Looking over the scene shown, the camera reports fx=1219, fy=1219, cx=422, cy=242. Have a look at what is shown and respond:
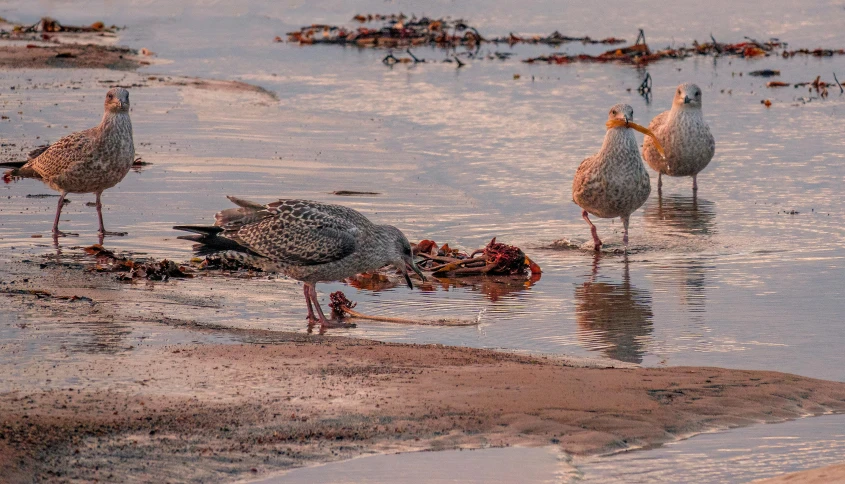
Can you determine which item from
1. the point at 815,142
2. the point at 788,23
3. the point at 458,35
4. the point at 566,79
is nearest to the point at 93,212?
the point at 815,142

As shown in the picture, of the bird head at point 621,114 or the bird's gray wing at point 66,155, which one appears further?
the bird head at point 621,114

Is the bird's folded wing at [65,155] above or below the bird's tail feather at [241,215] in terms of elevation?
above

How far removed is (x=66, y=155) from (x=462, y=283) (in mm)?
4311

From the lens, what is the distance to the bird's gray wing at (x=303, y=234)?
966 cm

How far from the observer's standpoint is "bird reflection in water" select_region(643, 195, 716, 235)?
1350cm

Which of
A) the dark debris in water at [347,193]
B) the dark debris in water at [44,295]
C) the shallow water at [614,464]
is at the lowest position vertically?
the shallow water at [614,464]

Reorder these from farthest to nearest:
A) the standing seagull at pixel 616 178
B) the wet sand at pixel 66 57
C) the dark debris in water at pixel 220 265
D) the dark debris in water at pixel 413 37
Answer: the dark debris in water at pixel 413 37 < the wet sand at pixel 66 57 < the standing seagull at pixel 616 178 < the dark debris in water at pixel 220 265

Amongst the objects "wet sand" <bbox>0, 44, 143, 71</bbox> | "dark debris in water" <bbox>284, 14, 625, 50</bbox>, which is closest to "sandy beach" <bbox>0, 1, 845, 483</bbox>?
"wet sand" <bbox>0, 44, 143, 71</bbox>

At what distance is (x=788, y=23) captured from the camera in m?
34.7

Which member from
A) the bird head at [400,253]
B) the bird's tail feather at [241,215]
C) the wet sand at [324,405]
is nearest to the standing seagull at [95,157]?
the bird's tail feather at [241,215]

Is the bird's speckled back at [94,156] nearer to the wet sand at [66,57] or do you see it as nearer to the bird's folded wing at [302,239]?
the bird's folded wing at [302,239]

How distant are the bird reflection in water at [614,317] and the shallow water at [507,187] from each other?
0.10ft

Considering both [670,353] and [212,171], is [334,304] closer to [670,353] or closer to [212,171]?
[670,353]

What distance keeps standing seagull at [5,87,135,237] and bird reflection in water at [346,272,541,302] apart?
2.71 metres
